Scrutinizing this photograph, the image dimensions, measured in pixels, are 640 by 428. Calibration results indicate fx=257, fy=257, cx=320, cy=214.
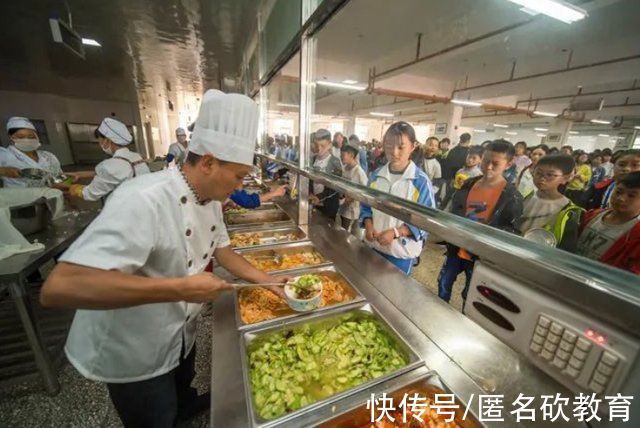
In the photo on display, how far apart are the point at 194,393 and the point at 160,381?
77 cm

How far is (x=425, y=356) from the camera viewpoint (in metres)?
1.18

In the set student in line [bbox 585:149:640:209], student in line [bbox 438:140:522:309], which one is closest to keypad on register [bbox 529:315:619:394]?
student in line [bbox 438:140:522:309]

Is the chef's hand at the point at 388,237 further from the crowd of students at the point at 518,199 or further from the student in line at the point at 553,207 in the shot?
the student in line at the point at 553,207

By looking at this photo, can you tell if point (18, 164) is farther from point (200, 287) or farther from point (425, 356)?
point (425, 356)

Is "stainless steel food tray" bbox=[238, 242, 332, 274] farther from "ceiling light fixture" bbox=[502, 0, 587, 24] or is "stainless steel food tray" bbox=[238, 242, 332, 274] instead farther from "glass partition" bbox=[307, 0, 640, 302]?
"ceiling light fixture" bbox=[502, 0, 587, 24]

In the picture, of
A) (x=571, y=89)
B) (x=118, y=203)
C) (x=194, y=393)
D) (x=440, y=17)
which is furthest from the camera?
(x=571, y=89)

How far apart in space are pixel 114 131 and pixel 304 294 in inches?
142

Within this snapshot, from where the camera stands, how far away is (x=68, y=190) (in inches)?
140

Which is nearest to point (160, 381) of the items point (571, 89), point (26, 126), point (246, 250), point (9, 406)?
point (246, 250)

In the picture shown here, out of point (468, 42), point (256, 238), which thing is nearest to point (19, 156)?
point (256, 238)

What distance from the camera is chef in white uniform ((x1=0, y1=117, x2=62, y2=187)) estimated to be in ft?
11.4

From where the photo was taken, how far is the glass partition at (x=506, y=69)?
8.73ft

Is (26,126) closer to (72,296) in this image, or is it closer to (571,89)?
(72,296)

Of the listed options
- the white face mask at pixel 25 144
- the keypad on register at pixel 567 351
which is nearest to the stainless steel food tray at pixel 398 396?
the keypad on register at pixel 567 351
